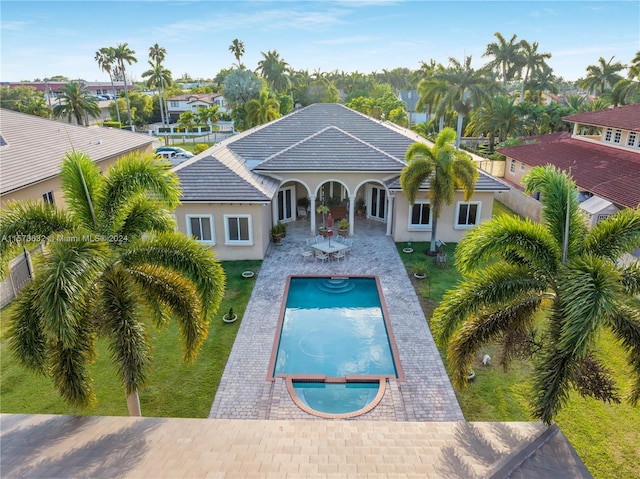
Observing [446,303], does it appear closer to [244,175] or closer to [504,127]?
[244,175]

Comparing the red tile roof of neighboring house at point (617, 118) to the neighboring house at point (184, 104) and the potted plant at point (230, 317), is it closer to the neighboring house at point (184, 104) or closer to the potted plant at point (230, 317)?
the potted plant at point (230, 317)

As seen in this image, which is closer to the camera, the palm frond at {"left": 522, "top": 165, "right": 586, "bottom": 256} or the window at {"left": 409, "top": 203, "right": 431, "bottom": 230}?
the palm frond at {"left": 522, "top": 165, "right": 586, "bottom": 256}

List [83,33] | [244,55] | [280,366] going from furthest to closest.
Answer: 1. [244,55]
2. [83,33]
3. [280,366]

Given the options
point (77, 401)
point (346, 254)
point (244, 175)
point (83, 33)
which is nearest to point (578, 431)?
point (77, 401)

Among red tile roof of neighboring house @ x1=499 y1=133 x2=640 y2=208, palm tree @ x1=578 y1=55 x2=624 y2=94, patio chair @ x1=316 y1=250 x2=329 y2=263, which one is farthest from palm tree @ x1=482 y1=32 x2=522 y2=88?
patio chair @ x1=316 y1=250 x2=329 y2=263

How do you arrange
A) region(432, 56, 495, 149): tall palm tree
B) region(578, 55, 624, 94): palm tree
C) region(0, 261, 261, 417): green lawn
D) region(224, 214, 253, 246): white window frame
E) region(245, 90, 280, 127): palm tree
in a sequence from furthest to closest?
region(578, 55, 624, 94): palm tree < region(245, 90, 280, 127): palm tree < region(432, 56, 495, 149): tall palm tree < region(224, 214, 253, 246): white window frame < region(0, 261, 261, 417): green lawn

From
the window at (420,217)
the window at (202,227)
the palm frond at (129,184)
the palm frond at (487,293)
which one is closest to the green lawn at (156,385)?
the palm frond at (129,184)

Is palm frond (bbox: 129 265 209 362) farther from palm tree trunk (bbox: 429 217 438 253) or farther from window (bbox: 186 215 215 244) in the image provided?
palm tree trunk (bbox: 429 217 438 253)
